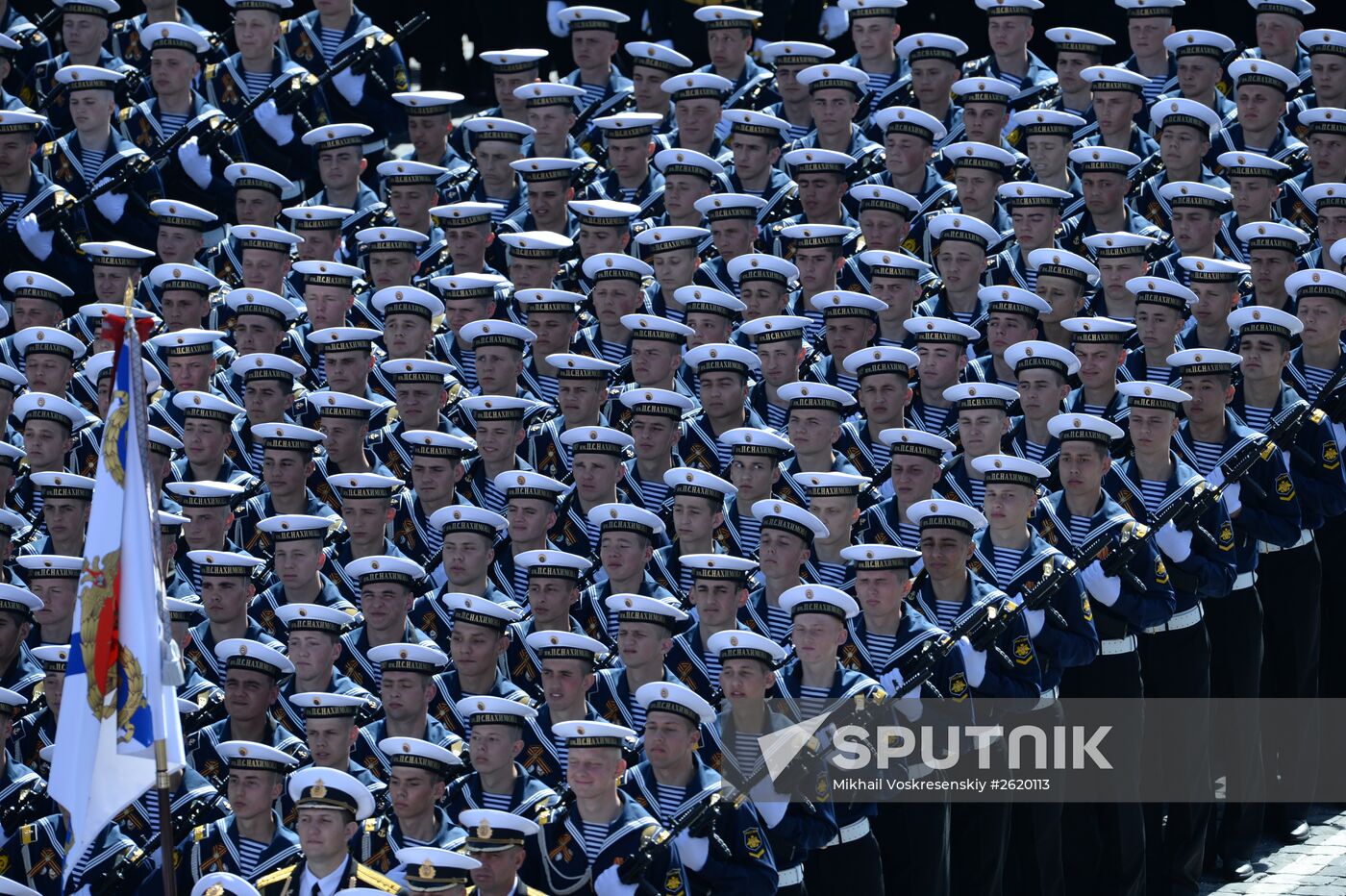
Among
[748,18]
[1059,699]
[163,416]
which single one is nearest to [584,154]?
[748,18]

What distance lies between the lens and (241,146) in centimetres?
1827

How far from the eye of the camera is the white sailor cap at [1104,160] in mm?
16578

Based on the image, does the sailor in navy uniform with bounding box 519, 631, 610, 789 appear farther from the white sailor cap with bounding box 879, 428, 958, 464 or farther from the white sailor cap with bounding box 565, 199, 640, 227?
the white sailor cap with bounding box 565, 199, 640, 227

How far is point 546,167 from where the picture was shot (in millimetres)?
17297

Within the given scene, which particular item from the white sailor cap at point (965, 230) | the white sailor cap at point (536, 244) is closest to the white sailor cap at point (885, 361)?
the white sailor cap at point (965, 230)

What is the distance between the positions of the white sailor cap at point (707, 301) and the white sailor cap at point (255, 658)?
3290 mm

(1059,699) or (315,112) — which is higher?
(315,112)

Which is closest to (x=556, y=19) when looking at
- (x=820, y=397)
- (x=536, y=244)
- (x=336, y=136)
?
(x=336, y=136)

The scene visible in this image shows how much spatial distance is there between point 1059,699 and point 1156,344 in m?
2.42

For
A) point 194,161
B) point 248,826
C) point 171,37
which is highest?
point 171,37

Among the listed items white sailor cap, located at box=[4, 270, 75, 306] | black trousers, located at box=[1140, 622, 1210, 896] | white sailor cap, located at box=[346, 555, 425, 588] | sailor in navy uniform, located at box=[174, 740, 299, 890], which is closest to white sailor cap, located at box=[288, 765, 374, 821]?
sailor in navy uniform, located at box=[174, 740, 299, 890]

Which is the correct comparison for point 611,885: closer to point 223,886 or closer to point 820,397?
point 223,886

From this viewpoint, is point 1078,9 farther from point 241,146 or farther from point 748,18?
point 241,146

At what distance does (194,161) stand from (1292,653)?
23.5 feet
